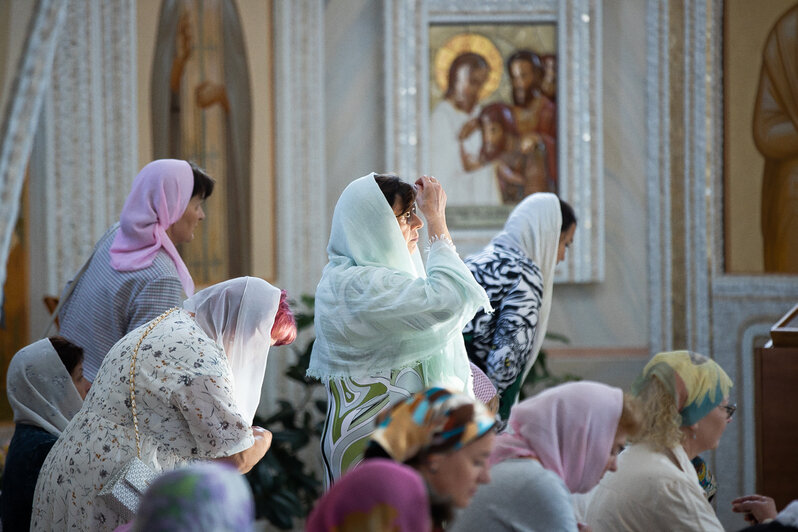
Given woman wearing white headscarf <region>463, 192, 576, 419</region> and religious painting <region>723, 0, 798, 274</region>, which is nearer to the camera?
woman wearing white headscarf <region>463, 192, 576, 419</region>

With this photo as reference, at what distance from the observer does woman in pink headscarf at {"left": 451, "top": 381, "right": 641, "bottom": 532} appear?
2.17 meters

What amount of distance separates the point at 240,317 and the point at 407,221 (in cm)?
61

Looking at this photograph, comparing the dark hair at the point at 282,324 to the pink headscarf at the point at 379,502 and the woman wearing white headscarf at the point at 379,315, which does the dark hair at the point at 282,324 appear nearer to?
the woman wearing white headscarf at the point at 379,315

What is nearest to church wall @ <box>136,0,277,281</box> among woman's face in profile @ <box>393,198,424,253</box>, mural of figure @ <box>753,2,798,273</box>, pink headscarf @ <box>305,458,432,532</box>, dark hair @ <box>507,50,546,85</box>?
dark hair @ <box>507,50,546,85</box>

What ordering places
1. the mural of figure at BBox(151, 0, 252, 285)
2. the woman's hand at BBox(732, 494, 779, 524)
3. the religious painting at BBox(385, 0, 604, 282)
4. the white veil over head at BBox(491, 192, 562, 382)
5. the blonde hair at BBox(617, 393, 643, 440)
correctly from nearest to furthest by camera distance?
1. the blonde hair at BBox(617, 393, 643, 440)
2. the woman's hand at BBox(732, 494, 779, 524)
3. the white veil over head at BBox(491, 192, 562, 382)
4. the mural of figure at BBox(151, 0, 252, 285)
5. the religious painting at BBox(385, 0, 604, 282)

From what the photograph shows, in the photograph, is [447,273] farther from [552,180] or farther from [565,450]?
[552,180]

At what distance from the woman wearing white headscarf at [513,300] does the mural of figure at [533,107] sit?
2.19 m

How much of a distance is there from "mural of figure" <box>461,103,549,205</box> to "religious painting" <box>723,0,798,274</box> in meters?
1.14

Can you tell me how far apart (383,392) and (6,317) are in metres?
3.09

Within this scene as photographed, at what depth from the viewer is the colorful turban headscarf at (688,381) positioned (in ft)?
9.43

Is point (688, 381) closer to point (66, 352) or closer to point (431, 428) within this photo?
point (431, 428)

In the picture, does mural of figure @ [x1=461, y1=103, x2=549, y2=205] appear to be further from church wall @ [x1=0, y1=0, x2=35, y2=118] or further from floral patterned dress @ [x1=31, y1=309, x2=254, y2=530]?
floral patterned dress @ [x1=31, y1=309, x2=254, y2=530]

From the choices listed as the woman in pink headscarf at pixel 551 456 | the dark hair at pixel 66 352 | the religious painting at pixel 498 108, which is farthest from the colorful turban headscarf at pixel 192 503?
the religious painting at pixel 498 108

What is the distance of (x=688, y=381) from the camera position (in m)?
2.87
